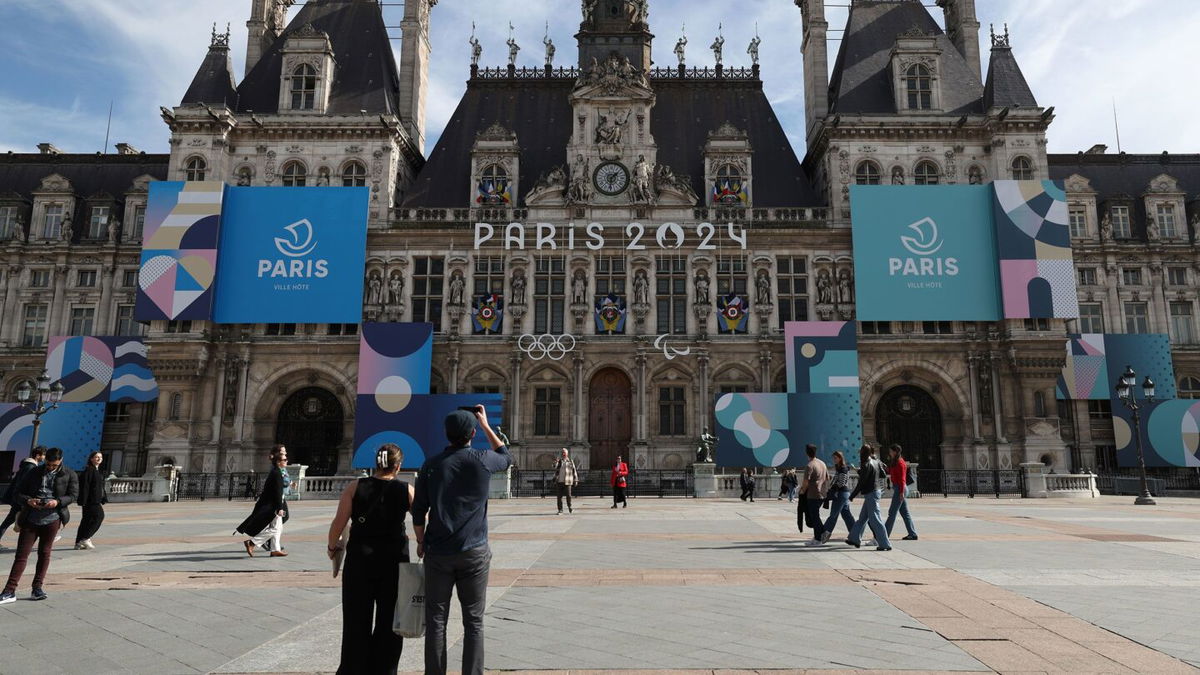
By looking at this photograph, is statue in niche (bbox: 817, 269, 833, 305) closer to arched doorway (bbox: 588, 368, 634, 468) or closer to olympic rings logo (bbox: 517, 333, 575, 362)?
arched doorway (bbox: 588, 368, 634, 468)

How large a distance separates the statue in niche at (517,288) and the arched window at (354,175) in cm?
947

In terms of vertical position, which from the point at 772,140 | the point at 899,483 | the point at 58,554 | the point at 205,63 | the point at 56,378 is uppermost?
the point at 205,63

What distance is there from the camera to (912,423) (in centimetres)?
3853

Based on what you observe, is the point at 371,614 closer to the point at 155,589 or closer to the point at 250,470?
the point at 155,589

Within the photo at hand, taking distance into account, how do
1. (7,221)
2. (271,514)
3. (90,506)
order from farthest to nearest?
(7,221), (90,506), (271,514)

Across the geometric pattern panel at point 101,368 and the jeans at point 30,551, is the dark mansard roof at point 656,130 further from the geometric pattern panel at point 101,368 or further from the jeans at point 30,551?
the jeans at point 30,551

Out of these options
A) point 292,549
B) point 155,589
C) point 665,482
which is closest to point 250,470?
point 665,482

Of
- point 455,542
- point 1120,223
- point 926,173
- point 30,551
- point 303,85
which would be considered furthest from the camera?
point 1120,223

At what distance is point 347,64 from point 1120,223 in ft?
145

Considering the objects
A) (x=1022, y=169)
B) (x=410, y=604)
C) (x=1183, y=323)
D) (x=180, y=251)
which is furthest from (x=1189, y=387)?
(x=180, y=251)

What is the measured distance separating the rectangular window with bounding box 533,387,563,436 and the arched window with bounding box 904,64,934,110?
2393 cm

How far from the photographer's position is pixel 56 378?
40875mm

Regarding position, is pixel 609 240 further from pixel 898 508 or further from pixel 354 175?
pixel 898 508

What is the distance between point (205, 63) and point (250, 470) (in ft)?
74.2
